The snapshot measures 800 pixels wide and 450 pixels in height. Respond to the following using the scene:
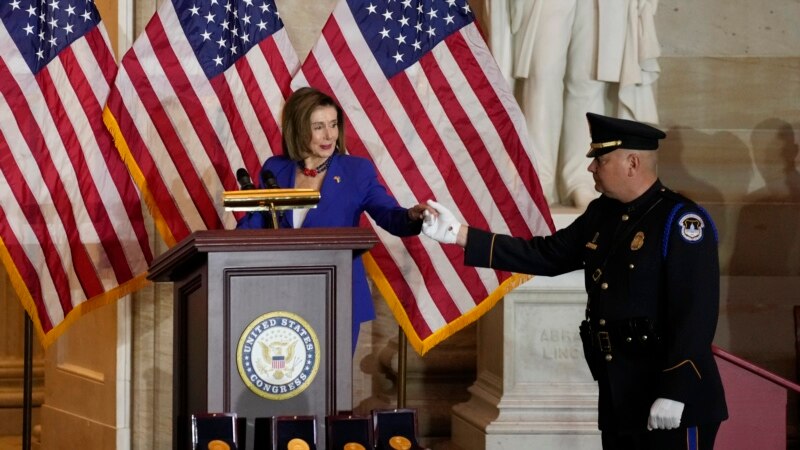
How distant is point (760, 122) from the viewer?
287 inches

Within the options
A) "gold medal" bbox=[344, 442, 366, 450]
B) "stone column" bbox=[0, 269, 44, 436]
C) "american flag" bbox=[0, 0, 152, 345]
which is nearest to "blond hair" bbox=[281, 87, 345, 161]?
"american flag" bbox=[0, 0, 152, 345]

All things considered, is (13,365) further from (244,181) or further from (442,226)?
(442,226)

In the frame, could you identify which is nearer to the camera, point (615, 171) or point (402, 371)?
point (615, 171)

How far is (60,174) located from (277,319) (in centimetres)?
238

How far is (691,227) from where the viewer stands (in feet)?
13.3

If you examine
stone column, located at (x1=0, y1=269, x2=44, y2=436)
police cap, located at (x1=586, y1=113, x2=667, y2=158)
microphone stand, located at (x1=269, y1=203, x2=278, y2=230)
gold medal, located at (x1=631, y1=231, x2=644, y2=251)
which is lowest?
stone column, located at (x1=0, y1=269, x2=44, y2=436)

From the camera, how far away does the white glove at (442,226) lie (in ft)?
14.8

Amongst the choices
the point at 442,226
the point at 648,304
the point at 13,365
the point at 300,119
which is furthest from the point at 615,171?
the point at 13,365

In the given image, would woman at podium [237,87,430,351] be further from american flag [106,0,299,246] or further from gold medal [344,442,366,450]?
gold medal [344,442,366,450]

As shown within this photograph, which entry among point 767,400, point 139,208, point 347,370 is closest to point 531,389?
point 767,400

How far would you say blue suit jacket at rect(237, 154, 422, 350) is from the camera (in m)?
4.84

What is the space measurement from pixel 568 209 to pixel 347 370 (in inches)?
98.9

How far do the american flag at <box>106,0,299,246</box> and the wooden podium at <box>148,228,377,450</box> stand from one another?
1.92 m

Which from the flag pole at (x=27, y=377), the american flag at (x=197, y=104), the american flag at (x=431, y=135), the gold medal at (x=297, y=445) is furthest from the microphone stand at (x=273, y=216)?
the flag pole at (x=27, y=377)
